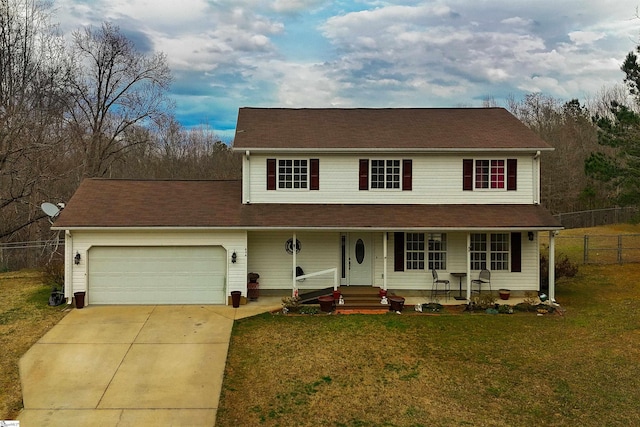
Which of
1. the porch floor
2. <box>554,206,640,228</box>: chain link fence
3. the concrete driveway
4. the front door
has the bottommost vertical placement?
the concrete driveway

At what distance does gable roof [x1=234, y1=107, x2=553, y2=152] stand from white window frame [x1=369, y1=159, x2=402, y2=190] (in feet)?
1.93

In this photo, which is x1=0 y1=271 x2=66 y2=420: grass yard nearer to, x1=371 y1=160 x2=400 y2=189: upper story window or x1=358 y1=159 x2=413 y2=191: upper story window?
x1=358 y1=159 x2=413 y2=191: upper story window

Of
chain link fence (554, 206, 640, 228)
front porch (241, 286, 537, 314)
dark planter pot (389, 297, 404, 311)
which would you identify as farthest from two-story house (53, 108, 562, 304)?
chain link fence (554, 206, 640, 228)

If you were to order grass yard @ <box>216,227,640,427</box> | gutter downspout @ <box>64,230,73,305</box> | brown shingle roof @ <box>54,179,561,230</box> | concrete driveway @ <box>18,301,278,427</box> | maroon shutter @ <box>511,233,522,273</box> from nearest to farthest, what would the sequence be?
grass yard @ <box>216,227,640,427</box> → concrete driveway @ <box>18,301,278,427</box> → gutter downspout @ <box>64,230,73,305</box> → brown shingle roof @ <box>54,179,561,230</box> → maroon shutter @ <box>511,233,522,273</box>

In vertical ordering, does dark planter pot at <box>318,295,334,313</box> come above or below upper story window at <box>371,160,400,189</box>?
below

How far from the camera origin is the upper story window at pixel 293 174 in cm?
1543

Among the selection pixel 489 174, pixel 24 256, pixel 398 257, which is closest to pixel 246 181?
pixel 398 257

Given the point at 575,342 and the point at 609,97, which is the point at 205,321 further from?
the point at 609,97

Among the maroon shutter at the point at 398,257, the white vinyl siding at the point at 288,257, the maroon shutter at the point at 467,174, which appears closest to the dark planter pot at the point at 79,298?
the white vinyl siding at the point at 288,257

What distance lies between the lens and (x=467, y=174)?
15.4 m

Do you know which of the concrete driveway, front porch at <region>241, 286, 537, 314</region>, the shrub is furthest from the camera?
the shrub

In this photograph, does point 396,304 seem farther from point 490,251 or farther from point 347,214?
point 490,251

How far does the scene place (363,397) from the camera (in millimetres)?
8094

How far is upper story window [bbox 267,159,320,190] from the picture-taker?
50.5 ft
